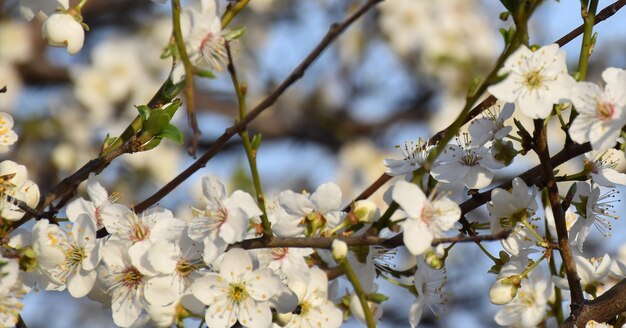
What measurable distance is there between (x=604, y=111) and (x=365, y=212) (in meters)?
0.32

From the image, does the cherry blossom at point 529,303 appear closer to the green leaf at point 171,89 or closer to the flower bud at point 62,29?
the green leaf at point 171,89

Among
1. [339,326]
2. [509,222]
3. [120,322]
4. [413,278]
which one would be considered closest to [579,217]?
[509,222]

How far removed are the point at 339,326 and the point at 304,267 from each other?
5.6 inches

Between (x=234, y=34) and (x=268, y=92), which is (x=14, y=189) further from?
(x=268, y=92)

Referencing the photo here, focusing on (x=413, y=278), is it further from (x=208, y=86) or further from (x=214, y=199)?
(x=208, y=86)

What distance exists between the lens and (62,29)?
127cm

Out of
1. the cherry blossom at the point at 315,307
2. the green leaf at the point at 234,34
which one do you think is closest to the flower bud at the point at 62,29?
the green leaf at the point at 234,34

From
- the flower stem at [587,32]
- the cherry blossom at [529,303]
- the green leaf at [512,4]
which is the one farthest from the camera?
the cherry blossom at [529,303]

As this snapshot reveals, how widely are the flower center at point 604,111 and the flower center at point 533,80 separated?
0.28 ft

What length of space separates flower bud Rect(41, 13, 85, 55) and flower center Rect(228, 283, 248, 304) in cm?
45

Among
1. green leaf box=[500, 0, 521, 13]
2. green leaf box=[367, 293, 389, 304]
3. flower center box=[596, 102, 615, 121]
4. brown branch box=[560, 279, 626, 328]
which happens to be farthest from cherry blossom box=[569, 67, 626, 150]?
green leaf box=[367, 293, 389, 304]

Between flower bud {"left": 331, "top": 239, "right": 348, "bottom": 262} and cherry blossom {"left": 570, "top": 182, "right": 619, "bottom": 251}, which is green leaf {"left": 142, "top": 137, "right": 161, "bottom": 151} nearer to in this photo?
flower bud {"left": 331, "top": 239, "right": 348, "bottom": 262}

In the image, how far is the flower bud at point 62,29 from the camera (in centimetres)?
127

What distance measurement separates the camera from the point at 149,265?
3.74 feet
